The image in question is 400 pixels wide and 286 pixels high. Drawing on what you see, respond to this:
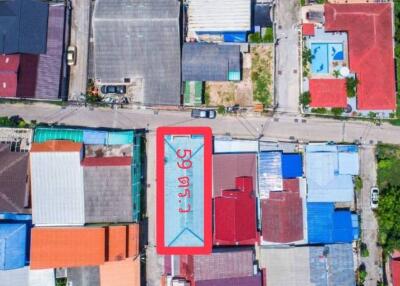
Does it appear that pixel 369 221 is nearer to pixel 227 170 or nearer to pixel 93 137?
pixel 227 170

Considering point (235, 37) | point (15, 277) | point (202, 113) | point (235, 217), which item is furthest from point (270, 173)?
point (15, 277)

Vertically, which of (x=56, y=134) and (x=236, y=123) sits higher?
(x=236, y=123)

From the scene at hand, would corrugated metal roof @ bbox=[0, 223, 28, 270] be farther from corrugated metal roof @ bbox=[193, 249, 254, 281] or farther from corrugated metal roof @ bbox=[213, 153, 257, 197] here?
corrugated metal roof @ bbox=[213, 153, 257, 197]

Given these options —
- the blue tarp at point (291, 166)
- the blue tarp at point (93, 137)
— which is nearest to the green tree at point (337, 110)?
the blue tarp at point (291, 166)

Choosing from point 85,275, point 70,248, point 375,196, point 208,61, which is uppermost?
point 208,61

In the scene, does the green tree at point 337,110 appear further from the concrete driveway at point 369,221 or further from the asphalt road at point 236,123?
the concrete driveway at point 369,221
